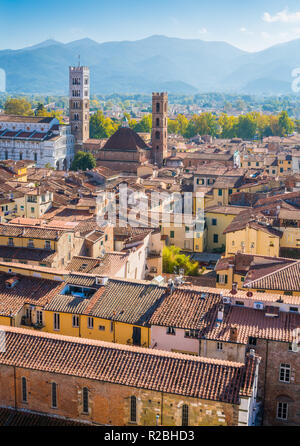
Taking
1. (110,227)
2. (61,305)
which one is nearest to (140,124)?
(110,227)

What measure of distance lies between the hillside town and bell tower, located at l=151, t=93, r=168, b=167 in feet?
90.7

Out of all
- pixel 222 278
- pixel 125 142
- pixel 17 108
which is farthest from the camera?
pixel 17 108

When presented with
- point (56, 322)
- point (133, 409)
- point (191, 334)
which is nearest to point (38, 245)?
A: point (56, 322)

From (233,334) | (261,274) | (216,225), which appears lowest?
(233,334)

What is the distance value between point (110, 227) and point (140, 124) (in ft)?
238

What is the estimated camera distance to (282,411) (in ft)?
50.2

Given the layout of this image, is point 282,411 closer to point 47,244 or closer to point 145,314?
point 145,314

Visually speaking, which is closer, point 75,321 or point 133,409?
point 133,409

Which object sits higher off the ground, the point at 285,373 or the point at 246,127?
the point at 246,127

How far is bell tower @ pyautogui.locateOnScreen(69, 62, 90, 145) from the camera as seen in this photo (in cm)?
7438

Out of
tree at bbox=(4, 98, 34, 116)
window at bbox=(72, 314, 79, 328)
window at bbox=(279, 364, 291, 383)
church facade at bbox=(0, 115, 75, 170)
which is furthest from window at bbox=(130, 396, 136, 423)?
tree at bbox=(4, 98, 34, 116)

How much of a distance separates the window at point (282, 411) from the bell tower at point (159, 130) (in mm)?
49913

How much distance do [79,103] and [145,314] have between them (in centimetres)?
6301

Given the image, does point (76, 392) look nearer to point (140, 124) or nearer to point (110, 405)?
point (110, 405)
